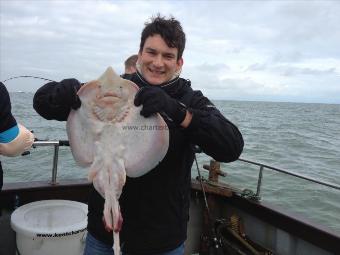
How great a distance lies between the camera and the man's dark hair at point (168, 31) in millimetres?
2176

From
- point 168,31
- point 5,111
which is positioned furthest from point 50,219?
point 168,31

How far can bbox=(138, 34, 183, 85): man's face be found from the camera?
86.0 inches

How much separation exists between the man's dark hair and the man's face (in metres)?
0.02

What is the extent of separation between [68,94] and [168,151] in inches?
25.5

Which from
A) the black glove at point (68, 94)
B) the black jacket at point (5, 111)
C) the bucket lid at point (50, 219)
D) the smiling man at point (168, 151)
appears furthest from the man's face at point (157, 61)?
the bucket lid at point (50, 219)

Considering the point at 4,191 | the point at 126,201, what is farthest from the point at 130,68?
the point at 126,201

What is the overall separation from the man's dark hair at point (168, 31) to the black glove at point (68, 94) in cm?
55

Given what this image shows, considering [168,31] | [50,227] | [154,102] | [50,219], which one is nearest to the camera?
[154,102]

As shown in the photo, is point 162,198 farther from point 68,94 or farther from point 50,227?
point 50,227

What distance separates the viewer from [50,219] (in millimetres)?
3521

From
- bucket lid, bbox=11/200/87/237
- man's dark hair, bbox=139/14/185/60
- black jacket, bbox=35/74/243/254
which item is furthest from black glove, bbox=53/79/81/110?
bucket lid, bbox=11/200/87/237

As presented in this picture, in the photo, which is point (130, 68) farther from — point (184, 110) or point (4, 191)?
point (184, 110)

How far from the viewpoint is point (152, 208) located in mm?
2184

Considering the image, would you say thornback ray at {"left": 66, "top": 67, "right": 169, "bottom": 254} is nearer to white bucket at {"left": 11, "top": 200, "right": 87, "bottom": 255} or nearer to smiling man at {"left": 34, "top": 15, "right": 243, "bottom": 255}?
smiling man at {"left": 34, "top": 15, "right": 243, "bottom": 255}
